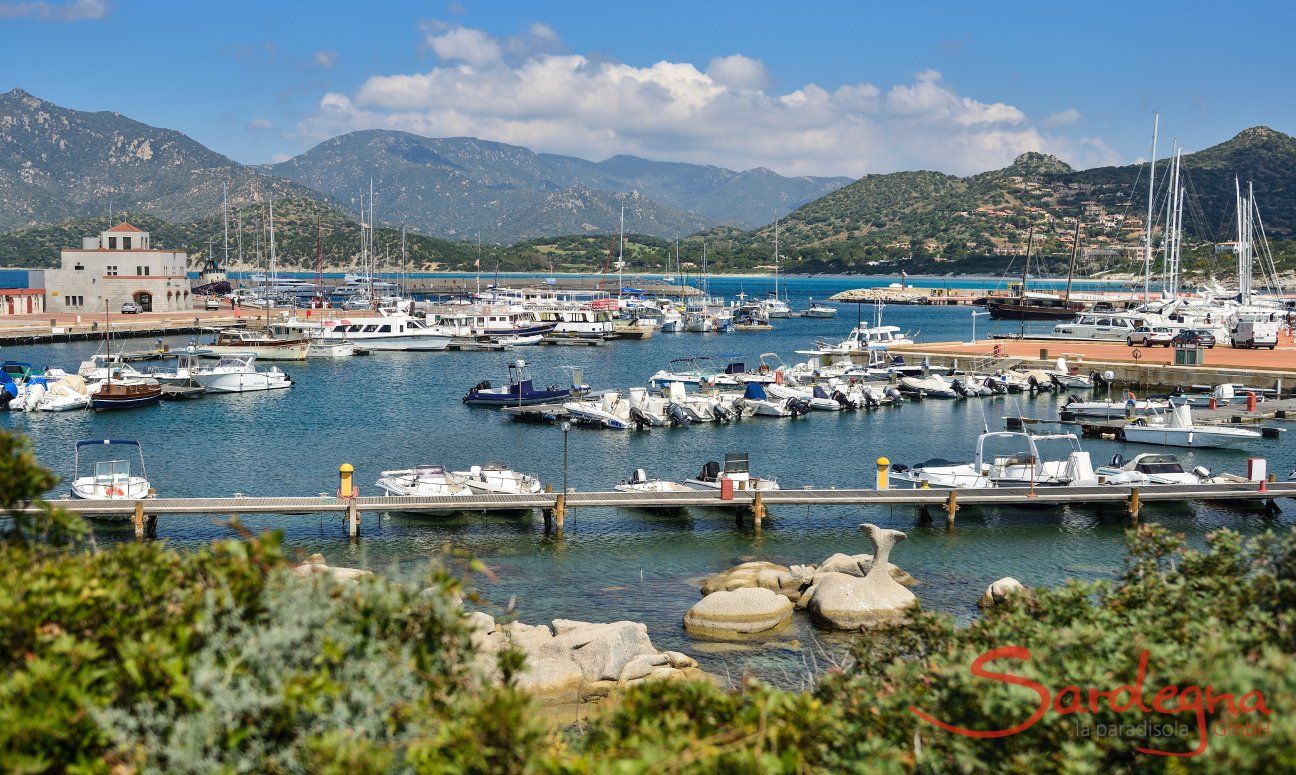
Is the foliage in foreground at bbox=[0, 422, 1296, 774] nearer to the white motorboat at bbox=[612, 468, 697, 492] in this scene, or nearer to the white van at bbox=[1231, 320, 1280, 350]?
the white motorboat at bbox=[612, 468, 697, 492]

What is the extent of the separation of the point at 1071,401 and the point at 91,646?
5403 cm

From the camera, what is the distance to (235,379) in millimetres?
61938

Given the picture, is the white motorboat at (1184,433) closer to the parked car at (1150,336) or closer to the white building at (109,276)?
the parked car at (1150,336)

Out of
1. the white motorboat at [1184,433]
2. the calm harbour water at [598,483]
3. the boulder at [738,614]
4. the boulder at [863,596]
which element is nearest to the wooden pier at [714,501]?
the calm harbour water at [598,483]

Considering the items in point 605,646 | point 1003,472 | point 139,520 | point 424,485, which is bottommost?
point 605,646

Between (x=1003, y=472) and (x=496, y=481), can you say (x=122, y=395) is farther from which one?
(x=1003, y=472)

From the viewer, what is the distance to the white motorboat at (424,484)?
33.4 meters

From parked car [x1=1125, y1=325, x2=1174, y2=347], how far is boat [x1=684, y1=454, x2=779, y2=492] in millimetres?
52598

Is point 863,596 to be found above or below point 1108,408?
below

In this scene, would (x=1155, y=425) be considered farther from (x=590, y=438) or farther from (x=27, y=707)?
(x=27, y=707)

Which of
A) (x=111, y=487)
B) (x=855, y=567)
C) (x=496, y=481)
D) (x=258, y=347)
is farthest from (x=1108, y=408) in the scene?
(x=258, y=347)

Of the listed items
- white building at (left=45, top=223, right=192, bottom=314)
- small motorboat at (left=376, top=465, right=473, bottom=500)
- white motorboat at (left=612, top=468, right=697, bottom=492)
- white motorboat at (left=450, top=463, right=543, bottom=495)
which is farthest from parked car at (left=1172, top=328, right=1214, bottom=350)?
white building at (left=45, top=223, right=192, bottom=314)

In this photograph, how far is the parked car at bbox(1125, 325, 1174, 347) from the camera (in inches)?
3049

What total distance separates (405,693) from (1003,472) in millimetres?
28974
